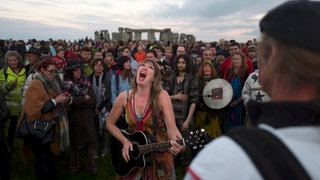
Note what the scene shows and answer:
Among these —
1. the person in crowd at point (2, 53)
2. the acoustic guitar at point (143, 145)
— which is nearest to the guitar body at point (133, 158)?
the acoustic guitar at point (143, 145)

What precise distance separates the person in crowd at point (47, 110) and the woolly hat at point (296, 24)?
3905 mm

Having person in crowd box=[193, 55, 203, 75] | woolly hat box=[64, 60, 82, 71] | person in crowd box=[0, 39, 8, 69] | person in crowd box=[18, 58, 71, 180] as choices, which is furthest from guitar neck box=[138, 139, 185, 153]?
person in crowd box=[0, 39, 8, 69]

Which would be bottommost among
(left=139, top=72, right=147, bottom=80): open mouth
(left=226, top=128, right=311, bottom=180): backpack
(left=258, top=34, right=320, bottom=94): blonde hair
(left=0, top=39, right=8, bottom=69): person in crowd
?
(left=0, top=39, right=8, bottom=69): person in crowd

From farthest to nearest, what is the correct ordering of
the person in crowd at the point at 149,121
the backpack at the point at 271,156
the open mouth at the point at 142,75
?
the open mouth at the point at 142,75 < the person in crowd at the point at 149,121 < the backpack at the point at 271,156

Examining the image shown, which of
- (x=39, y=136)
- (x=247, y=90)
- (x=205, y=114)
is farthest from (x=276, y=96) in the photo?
(x=205, y=114)

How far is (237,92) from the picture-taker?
577cm

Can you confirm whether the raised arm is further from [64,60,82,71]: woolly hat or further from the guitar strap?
[64,60,82,71]: woolly hat

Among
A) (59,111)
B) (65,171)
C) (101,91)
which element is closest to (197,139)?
(59,111)

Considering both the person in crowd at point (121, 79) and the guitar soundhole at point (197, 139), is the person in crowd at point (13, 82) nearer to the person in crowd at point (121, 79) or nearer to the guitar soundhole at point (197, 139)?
the person in crowd at point (121, 79)

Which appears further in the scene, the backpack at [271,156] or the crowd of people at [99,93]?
the crowd of people at [99,93]

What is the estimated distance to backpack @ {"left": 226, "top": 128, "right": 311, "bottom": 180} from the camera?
0.74m

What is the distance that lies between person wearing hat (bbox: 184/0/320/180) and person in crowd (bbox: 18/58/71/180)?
386 cm

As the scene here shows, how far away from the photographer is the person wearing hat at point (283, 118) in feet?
2.48

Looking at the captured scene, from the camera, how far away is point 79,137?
204 inches
